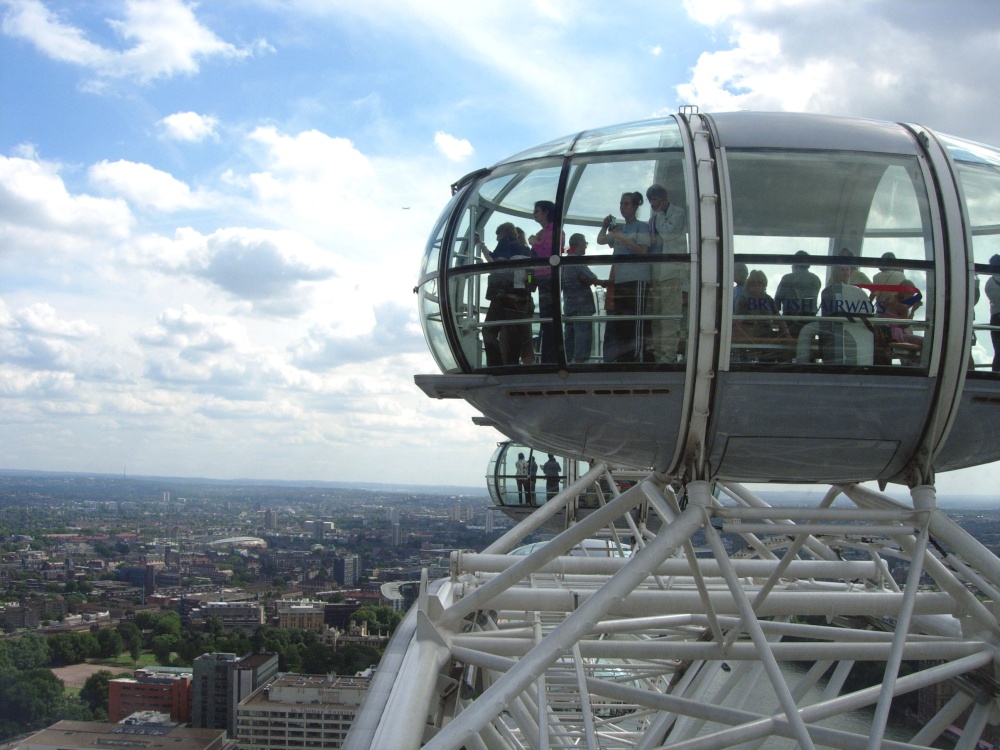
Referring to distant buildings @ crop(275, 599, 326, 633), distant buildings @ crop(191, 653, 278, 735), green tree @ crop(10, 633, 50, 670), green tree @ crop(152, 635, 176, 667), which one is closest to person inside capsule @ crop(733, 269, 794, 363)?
distant buildings @ crop(191, 653, 278, 735)

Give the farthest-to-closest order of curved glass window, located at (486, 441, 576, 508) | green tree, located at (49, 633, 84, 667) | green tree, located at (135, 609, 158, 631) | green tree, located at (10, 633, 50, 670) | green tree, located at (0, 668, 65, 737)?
green tree, located at (135, 609, 158, 631) < green tree, located at (49, 633, 84, 667) < green tree, located at (10, 633, 50, 670) < green tree, located at (0, 668, 65, 737) < curved glass window, located at (486, 441, 576, 508)

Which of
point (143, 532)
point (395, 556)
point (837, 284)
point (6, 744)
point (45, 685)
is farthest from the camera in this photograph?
point (143, 532)

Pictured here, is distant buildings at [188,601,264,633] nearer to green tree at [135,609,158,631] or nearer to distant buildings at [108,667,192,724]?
green tree at [135,609,158,631]

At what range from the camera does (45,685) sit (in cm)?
4247

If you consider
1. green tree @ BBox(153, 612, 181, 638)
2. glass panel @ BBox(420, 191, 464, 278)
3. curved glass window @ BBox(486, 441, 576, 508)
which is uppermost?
glass panel @ BBox(420, 191, 464, 278)

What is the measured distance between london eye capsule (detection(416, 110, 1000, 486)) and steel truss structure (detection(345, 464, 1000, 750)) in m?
0.41

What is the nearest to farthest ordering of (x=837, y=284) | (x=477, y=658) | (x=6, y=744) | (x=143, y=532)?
(x=837, y=284) < (x=477, y=658) < (x=6, y=744) < (x=143, y=532)

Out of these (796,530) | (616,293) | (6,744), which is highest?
(616,293)

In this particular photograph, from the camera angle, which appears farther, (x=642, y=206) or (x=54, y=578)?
(x=54, y=578)

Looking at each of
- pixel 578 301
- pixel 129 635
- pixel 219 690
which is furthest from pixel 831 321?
pixel 129 635

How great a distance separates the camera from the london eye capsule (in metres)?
6.32

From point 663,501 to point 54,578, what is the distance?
2803 inches

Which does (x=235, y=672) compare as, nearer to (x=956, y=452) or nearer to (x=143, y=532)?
(x=956, y=452)

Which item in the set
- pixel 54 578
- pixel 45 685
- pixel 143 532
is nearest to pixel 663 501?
pixel 45 685
